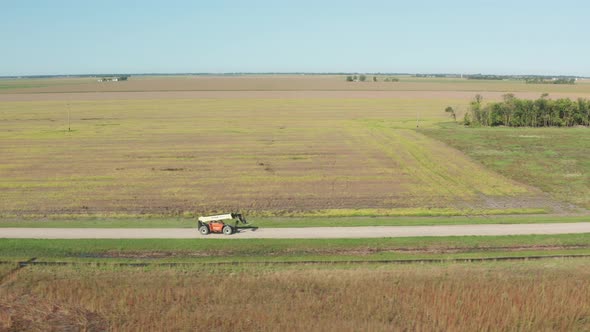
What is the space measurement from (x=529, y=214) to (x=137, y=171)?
2875 cm

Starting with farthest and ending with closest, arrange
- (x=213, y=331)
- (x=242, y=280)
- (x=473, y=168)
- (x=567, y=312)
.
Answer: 1. (x=473, y=168)
2. (x=242, y=280)
3. (x=567, y=312)
4. (x=213, y=331)

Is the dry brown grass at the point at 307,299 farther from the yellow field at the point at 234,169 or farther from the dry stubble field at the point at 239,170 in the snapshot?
the yellow field at the point at 234,169

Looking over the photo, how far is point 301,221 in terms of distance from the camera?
92.9ft

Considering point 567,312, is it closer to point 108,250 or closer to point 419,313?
point 419,313

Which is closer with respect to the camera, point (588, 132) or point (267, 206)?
point (267, 206)

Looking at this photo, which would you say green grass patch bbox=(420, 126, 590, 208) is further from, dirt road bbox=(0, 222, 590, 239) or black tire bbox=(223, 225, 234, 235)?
black tire bbox=(223, 225, 234, 235)

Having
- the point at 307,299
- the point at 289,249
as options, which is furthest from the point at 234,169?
the point at 307,299

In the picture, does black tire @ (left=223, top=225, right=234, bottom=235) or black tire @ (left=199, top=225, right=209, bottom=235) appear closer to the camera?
black tire @ (left=199, top=225, right=209, bottom=235)

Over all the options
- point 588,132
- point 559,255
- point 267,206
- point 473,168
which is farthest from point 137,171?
point 588,132

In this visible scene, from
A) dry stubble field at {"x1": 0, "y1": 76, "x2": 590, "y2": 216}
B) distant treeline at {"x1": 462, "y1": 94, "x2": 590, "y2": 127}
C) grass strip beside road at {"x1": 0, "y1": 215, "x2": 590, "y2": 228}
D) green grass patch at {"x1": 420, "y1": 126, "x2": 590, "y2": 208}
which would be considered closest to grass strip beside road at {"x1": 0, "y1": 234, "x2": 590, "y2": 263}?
grass strip beside road at {"x1": 0, "y1": 215, "x2": 590, "y2": 228}

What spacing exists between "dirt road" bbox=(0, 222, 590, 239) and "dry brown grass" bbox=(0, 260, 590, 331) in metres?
4.28

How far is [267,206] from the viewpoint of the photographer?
3195 centimetres

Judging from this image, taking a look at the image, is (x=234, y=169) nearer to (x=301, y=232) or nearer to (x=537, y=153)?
(x=301, y=232)

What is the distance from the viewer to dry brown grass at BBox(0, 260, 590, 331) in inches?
650
